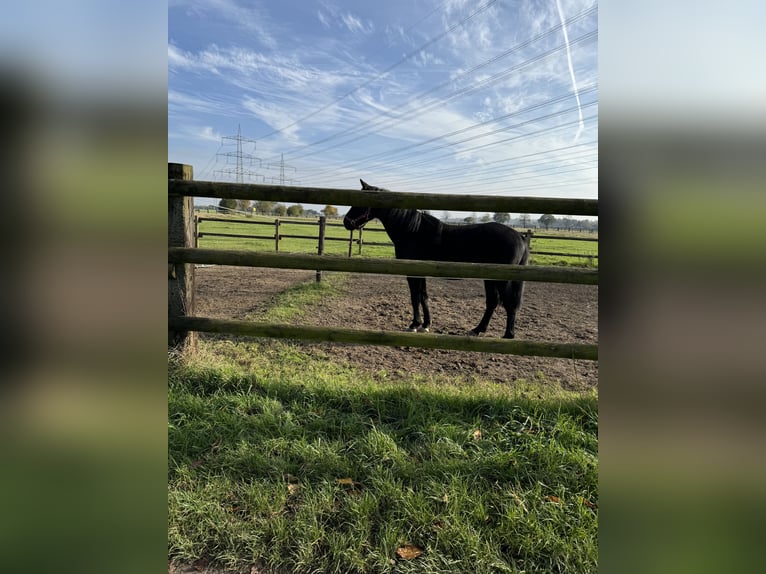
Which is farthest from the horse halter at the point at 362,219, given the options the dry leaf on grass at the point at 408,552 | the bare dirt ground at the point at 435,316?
the dry leaf on grass at the point at 408,552

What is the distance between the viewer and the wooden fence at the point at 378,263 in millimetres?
2428

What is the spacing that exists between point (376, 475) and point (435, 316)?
3796 millimetres

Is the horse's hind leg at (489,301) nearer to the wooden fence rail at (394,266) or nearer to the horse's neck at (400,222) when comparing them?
the horse's neck at (400,222)

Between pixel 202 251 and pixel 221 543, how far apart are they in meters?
1.78

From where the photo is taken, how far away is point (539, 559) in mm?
1406

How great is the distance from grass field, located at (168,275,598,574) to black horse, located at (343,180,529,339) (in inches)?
66.9

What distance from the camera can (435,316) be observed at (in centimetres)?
550

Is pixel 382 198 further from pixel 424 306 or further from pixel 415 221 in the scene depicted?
pixel 424 306

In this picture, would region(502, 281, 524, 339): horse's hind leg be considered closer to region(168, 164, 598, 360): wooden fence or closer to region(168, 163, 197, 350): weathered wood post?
region(168, 164, 598, 360): wooden fence

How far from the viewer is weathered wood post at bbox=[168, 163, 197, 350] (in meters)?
2.82

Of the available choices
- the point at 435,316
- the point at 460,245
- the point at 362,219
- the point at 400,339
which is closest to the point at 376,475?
the point at 400,339
